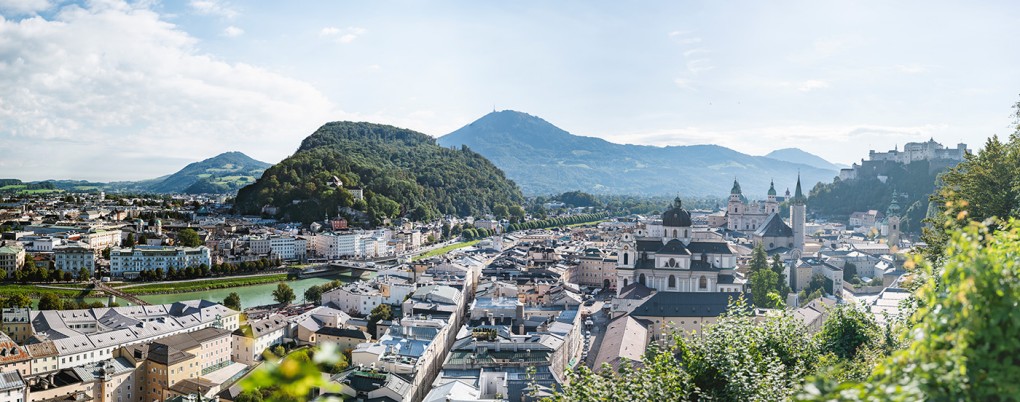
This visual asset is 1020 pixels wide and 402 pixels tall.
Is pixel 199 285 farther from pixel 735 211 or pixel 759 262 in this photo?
pixel 735 211

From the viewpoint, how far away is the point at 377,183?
2208 inches

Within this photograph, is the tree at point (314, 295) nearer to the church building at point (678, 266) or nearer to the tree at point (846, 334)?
the church building at point (678, 266)

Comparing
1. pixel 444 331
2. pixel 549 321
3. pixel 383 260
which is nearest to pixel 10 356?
pixel 444 331

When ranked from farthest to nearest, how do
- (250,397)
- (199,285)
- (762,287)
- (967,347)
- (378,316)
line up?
(199,285) → (762,287) → (378,316) → (250,397) → (967,347)

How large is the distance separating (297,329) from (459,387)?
956 cm

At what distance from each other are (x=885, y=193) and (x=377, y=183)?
132ft

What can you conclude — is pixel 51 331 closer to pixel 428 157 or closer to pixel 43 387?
pixel 43 387

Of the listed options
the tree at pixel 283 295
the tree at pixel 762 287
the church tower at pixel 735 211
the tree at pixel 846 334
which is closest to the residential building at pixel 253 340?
the tree at pixel 283 295

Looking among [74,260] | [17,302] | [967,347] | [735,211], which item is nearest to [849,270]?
[735,211]

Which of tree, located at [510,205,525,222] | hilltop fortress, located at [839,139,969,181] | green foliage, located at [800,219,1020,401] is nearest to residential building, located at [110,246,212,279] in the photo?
tree, located at [510,205,525,222]

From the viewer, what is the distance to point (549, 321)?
1738 cm

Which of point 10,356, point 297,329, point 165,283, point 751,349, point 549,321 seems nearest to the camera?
point 751,349

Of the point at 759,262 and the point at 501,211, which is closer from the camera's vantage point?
the point at 759,262

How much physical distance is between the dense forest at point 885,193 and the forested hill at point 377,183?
29.6 m
